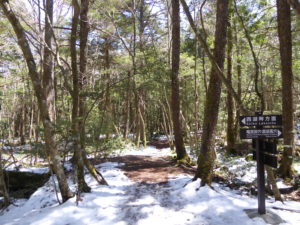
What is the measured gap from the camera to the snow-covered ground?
3.98m

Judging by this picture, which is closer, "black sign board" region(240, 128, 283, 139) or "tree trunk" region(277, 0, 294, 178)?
"black sign board" region(240, 128, 283, 139)

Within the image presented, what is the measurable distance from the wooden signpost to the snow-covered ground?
1.58 ft

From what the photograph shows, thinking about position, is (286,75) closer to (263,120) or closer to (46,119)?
(263,120)

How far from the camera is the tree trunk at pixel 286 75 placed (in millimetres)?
6754

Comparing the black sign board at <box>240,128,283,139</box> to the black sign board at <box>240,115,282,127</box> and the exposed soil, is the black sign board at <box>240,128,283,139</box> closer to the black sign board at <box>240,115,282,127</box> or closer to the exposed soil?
the black sign board at <box>240,115,282,127</box>

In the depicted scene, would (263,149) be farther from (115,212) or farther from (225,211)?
(115,212)

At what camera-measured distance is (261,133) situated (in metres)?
3.95

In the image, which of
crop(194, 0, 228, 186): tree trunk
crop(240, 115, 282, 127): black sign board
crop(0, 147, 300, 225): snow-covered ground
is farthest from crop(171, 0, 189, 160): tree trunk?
crop(240, 115, 282, 127): black sign board

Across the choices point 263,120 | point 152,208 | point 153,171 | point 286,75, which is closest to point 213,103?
point 263,120

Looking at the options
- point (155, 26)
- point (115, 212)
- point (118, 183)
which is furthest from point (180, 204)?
point (155, 26)

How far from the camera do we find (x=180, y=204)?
183 inches

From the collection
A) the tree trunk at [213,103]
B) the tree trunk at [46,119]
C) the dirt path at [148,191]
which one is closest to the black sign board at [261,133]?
the tree trunk at [213,103]

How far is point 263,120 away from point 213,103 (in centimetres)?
177

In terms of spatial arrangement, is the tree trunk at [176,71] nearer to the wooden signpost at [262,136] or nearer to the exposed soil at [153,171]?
the exposed soil at [153,171]
